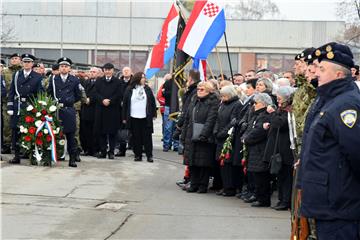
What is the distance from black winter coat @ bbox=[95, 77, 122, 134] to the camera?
1617cm

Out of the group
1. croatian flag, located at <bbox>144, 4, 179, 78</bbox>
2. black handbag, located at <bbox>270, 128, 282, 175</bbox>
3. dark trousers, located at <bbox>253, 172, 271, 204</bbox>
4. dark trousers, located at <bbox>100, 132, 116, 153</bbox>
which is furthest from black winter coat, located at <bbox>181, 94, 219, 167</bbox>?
croatian flag, located at <bbox>144, 4, 179, 78</bbox>

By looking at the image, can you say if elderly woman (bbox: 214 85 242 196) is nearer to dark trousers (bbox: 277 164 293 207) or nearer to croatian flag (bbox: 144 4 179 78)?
dark trousers (bbox: 277 164 293 207)

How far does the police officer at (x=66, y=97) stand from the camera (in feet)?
46.3

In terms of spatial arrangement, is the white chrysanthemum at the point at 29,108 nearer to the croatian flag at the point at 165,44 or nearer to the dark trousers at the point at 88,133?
the dark trousers at the point at 88,133

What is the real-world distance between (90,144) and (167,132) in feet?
9.48

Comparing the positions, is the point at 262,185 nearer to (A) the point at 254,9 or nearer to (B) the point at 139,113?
(B) the point at 139,113

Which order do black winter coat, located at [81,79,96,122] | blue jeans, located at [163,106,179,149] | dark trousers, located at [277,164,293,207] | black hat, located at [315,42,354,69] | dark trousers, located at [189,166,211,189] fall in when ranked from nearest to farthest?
black hat, located at [315,42,354,69] < dark trousers, located at [277,164,293,207] < dark trousers, located at [189,166,211,189] < black winter coat, located at [81,79,96,122] < blue jeans, located at [163,106,179,149]

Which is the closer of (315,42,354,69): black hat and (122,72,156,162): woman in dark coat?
(315,42,354,69): black hat

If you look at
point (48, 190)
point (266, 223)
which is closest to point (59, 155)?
point (48, 190)

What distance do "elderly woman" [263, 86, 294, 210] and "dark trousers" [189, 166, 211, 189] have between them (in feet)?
6.37

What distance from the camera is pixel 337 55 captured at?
18.1ft

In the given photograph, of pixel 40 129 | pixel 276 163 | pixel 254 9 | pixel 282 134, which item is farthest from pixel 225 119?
pixel 254 9

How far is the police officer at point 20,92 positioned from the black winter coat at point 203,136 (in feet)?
10.8

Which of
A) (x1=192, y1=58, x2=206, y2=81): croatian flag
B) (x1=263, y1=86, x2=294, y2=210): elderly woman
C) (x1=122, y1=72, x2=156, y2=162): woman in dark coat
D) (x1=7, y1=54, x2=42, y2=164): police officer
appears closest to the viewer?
(x1=263, y1=86, x2=294, y2=210): elderly woman
